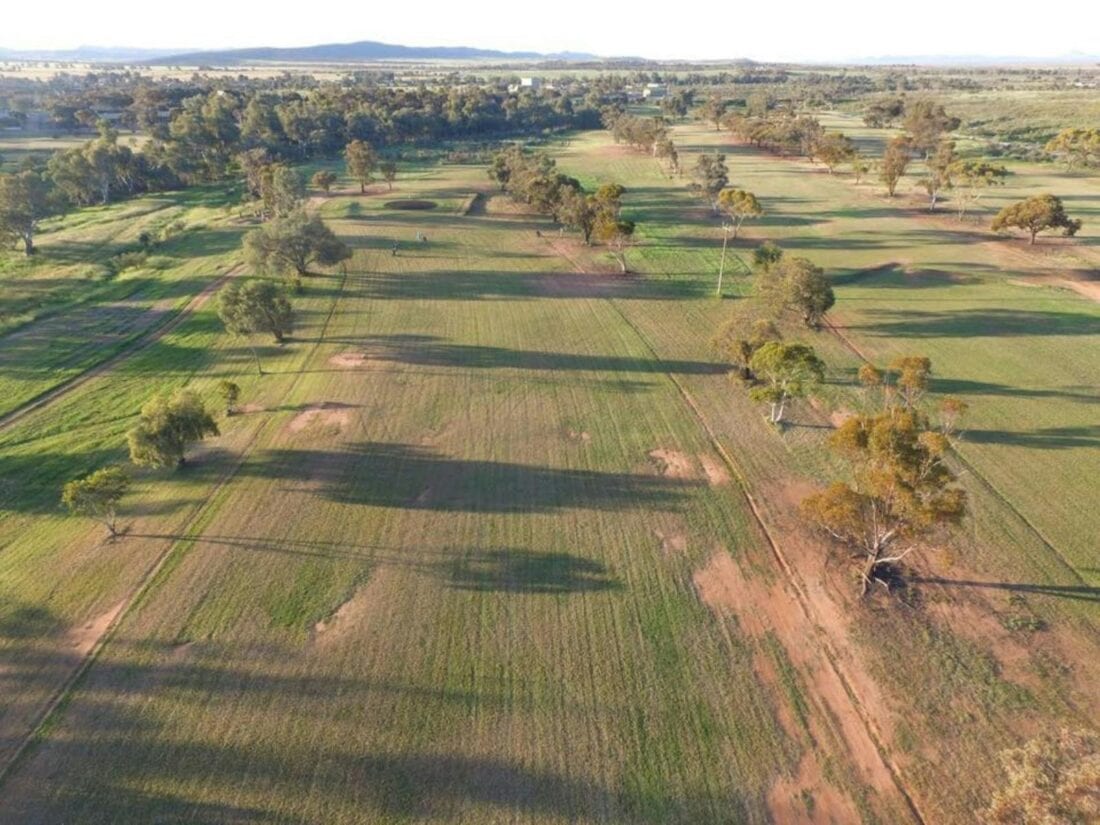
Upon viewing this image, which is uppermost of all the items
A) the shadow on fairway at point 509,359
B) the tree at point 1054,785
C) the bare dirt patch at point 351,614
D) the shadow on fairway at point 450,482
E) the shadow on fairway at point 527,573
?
the tree at point 1054,785

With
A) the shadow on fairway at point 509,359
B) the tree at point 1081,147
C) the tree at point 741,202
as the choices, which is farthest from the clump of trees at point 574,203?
the tree at point 1081,147

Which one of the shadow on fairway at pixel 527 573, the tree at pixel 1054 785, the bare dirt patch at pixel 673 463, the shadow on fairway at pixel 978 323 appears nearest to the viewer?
the tree at pixel 1054 785

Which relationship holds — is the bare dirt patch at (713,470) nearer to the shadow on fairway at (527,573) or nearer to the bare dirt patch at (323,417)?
the shadow on fairway at (527,573)

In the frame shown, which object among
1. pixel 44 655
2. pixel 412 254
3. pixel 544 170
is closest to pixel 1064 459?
pixel 44 655

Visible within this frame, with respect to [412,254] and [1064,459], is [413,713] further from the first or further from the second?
[412,254]

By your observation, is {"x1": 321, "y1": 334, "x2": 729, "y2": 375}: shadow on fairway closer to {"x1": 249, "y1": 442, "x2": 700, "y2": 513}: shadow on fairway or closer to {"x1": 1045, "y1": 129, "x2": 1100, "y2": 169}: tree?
{"x1": 249, "y1": 442, "x2": 700, "y2": 513}: shadow on fairway

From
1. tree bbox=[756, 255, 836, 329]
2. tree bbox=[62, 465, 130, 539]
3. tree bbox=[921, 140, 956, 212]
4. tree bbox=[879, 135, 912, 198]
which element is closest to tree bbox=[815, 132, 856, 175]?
tree bbox=[879, 135, 912, 198]

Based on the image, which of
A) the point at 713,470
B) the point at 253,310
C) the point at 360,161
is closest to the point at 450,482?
the point at 713,470
